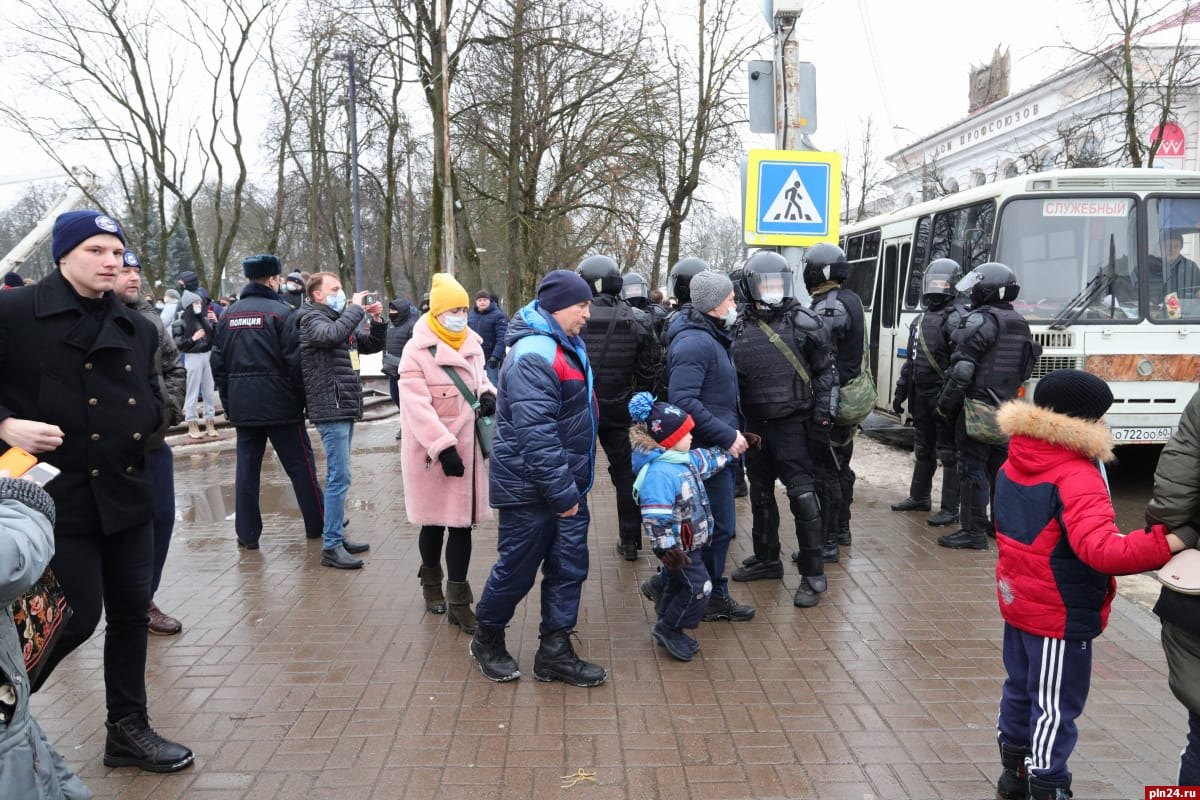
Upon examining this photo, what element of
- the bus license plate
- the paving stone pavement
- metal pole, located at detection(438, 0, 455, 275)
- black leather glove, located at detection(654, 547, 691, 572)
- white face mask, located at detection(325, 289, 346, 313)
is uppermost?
metal pole, located at detection(438, 0, 455, 275)

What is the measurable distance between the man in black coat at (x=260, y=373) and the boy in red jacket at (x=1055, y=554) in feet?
15.9

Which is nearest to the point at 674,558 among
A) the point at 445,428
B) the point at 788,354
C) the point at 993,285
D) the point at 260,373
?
the point at 445,428

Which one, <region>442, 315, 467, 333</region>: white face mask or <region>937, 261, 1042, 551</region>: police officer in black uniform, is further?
<region>937, 261, 1042, 551</region>: police officer in black uniform

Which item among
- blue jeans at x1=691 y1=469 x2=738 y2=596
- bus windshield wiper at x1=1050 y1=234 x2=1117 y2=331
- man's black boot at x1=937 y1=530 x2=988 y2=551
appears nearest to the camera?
blue jeans at x1=691 y1=469 x2=738 y2=596

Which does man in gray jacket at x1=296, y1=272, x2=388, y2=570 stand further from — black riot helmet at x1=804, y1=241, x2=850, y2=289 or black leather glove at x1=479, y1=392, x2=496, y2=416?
black riot helmet at x1=804, y1=241, x2=850, y2=289

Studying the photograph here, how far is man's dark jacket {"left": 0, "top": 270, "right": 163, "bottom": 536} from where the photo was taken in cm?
295

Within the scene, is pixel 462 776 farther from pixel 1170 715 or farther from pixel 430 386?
pixel 1170 715

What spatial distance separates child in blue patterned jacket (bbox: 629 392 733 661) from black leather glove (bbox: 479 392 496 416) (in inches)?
37.3

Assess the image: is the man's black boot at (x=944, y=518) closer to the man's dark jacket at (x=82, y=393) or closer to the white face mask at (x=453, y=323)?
the white face mask at (x=453, y=323)

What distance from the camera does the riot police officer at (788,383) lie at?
16.6 feet

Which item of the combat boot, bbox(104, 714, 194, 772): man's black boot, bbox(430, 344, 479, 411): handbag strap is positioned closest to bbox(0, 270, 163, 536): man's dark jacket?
bbox(104, 714, 194, 772): man's black boot

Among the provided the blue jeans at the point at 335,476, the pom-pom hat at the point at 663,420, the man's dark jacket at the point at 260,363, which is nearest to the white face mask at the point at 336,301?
the man's dark jacket at the point at 260,363

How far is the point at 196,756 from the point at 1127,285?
28.5ft

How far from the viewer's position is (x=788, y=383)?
5047mm
